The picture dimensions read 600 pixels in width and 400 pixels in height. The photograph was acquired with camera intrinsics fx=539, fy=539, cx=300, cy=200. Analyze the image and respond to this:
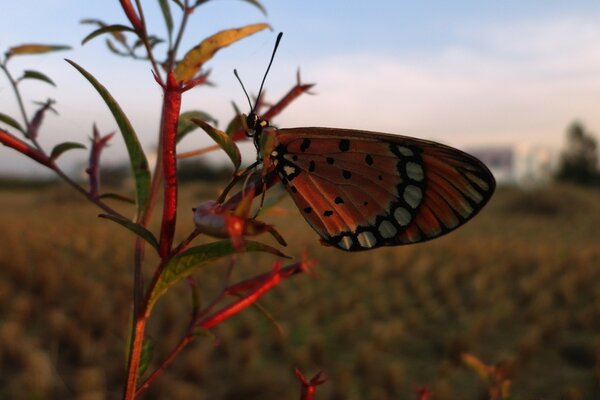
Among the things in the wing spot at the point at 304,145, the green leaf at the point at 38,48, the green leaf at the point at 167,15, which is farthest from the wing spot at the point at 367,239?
the green leaf at the point at 38,48

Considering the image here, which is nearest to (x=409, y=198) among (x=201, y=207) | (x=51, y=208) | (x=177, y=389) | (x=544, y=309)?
(x=201, y=207)

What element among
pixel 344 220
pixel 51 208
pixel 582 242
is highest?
pixel 344 220

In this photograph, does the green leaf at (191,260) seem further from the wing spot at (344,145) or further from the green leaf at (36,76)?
the green leaf at (36,76)

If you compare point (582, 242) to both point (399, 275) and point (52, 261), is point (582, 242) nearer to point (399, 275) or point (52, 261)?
point (399, 275)

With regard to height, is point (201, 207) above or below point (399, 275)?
above

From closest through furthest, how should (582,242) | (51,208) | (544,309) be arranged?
(544,309), (582,242), (51,208)

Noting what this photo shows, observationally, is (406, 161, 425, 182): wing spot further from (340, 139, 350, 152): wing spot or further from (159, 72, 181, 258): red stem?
(159, 72, 181, 258): red stem

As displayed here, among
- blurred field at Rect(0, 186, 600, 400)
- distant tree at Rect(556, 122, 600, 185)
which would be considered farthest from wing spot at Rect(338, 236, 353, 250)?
distant tree at Rect(556, 122, 600, 185)

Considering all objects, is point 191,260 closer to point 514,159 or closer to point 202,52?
point 202,52

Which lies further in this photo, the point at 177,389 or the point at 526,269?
the point at 526,269
